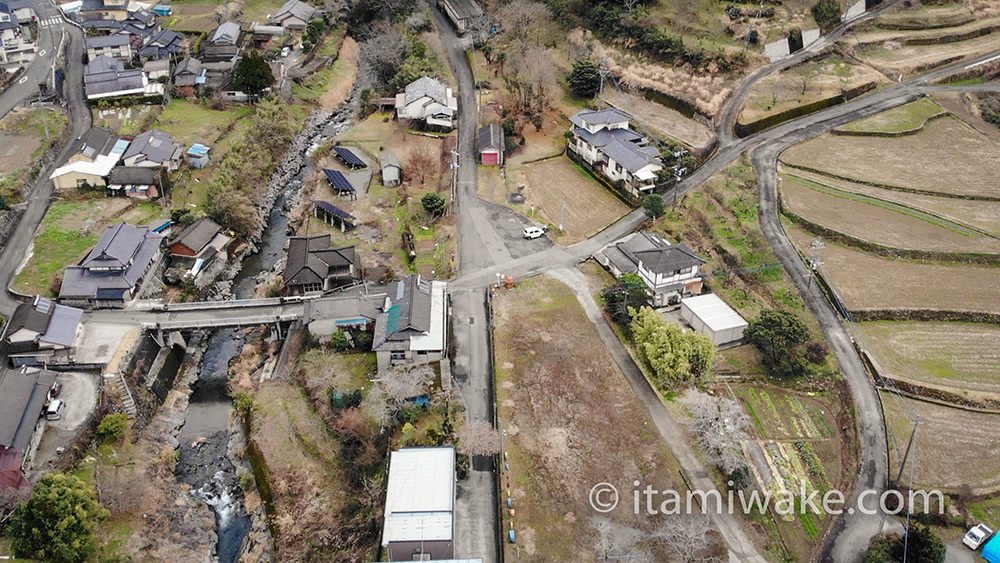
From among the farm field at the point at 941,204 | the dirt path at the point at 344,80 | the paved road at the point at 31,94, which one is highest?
the farm field at the point at 941,204

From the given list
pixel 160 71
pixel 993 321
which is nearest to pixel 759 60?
pixel 993 321

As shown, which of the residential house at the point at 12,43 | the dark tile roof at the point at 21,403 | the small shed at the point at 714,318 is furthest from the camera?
the residential house at the point at 12,43

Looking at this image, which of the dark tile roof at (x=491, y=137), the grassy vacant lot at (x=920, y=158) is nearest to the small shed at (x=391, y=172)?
the dark tile roof at (x=491, y=137)

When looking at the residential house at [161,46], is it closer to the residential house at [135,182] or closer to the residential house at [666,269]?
the residential house at [135,182]

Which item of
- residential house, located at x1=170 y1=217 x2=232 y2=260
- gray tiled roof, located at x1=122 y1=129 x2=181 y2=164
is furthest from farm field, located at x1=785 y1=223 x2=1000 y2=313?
gray tiled roof, located at x1=122 y1=129 x2=181 y2=164

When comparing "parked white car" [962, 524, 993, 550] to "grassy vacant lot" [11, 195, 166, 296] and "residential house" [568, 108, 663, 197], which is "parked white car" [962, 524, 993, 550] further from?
"grassy vacant lot" [11, 195, 166, 296]

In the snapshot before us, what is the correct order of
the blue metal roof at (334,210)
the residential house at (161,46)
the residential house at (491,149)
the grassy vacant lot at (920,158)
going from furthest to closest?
the residential house at (161,46) < the residential house at (491,149) < the blue metal roof at (334,210) < the grassy vacant lot at (920,158)

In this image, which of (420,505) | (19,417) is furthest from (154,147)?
(420,505)

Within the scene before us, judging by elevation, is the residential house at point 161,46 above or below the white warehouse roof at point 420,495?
below
